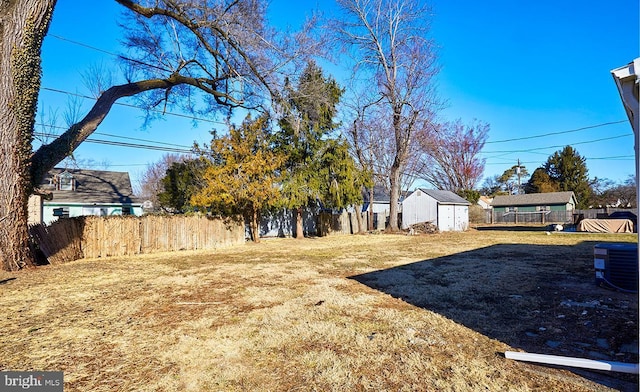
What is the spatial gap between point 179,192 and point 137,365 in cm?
1432

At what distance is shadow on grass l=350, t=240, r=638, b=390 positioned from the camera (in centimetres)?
326

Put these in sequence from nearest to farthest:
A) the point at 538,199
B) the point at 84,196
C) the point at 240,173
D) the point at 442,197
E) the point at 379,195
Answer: the point at 240,173, the point at 84,196, the point at 442,197, the point at 379,195, the point at 538,199

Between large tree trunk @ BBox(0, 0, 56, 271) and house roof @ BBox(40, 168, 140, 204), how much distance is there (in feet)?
46.6

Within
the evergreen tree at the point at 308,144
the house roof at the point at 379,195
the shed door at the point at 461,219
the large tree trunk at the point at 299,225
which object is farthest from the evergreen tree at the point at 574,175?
the large tree trunk at the point at 299,225

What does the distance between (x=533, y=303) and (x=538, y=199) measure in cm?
3579

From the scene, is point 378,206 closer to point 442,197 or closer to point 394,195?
point 442,197

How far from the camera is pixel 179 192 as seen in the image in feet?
53.2

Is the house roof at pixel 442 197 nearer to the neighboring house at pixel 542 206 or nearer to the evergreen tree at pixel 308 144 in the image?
the evergreen tree at pixel 308 144

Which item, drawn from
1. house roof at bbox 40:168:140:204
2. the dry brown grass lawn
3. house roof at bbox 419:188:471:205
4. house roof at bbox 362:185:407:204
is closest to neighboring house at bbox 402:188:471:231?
house roof at bbox 419:188:471:205

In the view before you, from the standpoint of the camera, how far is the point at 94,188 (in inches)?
894

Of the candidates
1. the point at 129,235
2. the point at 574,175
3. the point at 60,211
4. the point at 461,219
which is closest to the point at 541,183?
the point at 574,175

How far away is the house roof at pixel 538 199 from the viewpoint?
32.6 meters

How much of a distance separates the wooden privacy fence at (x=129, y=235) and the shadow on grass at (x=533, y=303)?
26.4ft

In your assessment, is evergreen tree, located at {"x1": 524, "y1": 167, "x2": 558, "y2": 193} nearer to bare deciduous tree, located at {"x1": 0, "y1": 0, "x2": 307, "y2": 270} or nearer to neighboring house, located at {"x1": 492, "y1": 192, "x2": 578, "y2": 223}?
neighboring house, located at {"x1": 492, "y1": 192, "x2": 578, "y2": 223}
